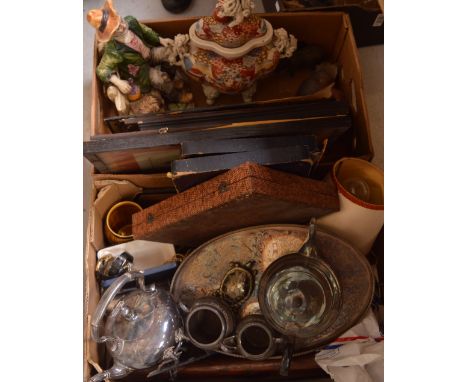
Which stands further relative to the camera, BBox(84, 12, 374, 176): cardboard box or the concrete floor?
the concrete floor

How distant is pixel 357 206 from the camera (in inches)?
39.3

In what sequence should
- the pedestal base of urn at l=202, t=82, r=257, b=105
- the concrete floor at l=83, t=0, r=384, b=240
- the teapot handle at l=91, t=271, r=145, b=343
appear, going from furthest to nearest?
the concrete floor at l=83, t=0, r=384, b=240 < the pedestal base of urn at l=202, t=82, r=257, b=105 < the teapot handle at l=91, t=271, r=145, b=343

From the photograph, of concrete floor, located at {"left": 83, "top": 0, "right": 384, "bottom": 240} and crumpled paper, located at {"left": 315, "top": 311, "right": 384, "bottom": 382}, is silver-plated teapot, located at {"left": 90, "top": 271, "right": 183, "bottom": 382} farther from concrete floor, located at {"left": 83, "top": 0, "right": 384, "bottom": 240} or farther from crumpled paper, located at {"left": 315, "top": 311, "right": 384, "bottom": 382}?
concrete floor, located at {"left": 83, "top": 0, "right": 384, "bottom": 240}

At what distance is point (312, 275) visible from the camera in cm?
96

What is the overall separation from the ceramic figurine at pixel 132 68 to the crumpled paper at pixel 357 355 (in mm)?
739

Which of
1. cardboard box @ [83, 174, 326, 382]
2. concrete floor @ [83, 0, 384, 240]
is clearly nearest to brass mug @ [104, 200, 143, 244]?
cardboard box @ [83, 174, 326, 382]

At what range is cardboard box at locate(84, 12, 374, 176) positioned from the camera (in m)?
1.07

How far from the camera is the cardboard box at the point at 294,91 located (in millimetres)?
1072

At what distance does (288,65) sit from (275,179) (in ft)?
1.78

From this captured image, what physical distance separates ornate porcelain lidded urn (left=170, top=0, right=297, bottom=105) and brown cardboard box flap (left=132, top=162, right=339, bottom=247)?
1.14 ft

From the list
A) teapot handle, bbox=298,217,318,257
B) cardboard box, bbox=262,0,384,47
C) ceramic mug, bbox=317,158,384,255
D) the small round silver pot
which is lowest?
the small round silver pot

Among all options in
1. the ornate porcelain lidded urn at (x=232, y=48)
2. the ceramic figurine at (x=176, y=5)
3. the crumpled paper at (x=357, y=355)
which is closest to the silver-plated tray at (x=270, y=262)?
the crumpled paper at (x=357, y=355)
